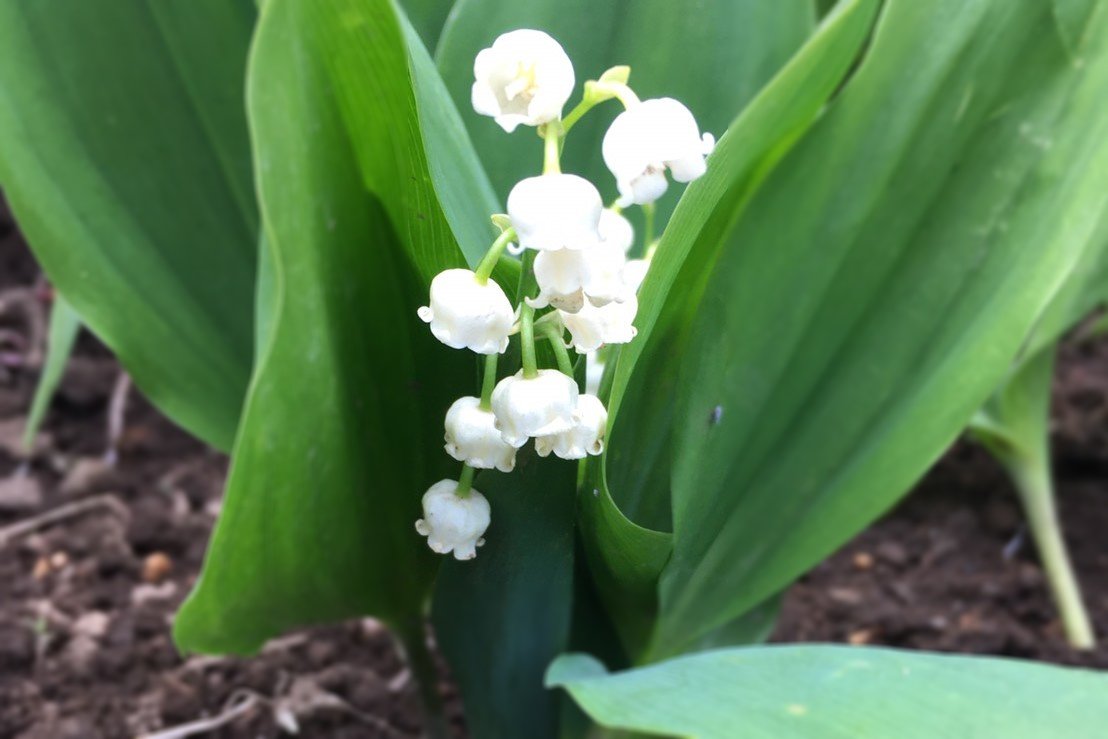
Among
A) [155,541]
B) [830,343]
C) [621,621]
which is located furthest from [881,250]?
[155,541]

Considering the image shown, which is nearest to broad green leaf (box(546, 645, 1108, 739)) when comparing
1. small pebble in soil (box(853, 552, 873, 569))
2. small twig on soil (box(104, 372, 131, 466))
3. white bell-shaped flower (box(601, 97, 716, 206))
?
white bell-shaped flower (box(601, 97, 716, 206))

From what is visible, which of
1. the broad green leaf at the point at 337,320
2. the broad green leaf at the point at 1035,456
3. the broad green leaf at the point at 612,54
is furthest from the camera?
the broad green leaf at the point at 1035,456

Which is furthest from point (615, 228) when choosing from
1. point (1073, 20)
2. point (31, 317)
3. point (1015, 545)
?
point (31, 317)

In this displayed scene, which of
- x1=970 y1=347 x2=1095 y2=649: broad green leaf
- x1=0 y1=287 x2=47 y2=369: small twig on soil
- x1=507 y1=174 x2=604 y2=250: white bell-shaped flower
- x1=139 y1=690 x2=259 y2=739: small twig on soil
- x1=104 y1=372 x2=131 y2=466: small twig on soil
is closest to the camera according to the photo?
x1=507 y1=174 x2=604 y2=250: white bell-shaped flower

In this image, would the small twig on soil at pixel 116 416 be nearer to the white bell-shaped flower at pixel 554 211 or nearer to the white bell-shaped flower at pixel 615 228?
the white bell-shaped flower at pixel 615 228

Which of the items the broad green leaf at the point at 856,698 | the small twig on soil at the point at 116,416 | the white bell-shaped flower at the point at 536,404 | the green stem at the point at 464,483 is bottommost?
the small twig on soil at the point at 116,416

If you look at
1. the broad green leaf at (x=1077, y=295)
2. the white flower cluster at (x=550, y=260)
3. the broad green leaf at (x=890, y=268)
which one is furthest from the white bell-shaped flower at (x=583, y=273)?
the broad green leaf at (x=1077, y=295)

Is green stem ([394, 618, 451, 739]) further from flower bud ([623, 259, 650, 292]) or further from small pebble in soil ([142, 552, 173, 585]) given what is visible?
small pebble in soil ([142, 552, 173, 585])
